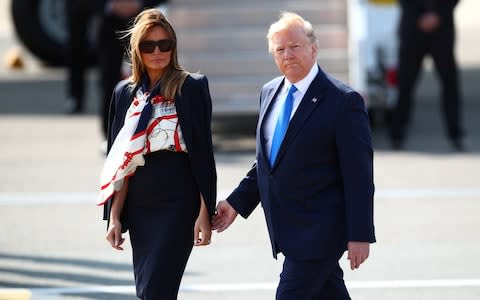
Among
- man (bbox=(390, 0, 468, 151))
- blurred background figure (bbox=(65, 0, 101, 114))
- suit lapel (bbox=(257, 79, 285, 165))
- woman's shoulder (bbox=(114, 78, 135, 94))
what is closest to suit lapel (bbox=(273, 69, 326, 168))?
suit lapel (bbox=(257, 79, 285, 165))

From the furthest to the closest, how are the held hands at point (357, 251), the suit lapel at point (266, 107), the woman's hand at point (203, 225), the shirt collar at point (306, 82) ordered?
the woman's hand at point (203, 225), the suit lapel at point (266, 107), the shirt collar at point (306, 82), the held hands at point (357, 251)

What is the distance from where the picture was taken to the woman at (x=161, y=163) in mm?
5074

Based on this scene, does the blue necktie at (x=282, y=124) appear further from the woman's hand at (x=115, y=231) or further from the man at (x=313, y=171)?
the woman's hand at (x=115, y=231)

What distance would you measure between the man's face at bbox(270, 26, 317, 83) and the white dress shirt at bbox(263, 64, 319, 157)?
28 millimetres

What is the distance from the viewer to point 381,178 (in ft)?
33.1

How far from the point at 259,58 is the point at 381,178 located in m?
2.43

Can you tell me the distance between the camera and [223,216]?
524 cm

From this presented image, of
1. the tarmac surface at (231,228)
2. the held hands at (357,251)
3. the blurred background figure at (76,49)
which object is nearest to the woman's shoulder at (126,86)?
the held hands at (357,251)

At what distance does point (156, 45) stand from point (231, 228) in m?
3.60

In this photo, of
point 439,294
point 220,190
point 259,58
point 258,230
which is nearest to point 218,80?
point 259,58

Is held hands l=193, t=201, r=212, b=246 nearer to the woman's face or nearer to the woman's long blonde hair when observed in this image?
the woman's long blonde hair

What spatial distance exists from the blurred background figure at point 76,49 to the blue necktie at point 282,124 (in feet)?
27.8

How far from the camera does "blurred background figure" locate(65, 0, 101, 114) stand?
13.5 meters

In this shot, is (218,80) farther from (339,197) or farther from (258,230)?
(339,197)
